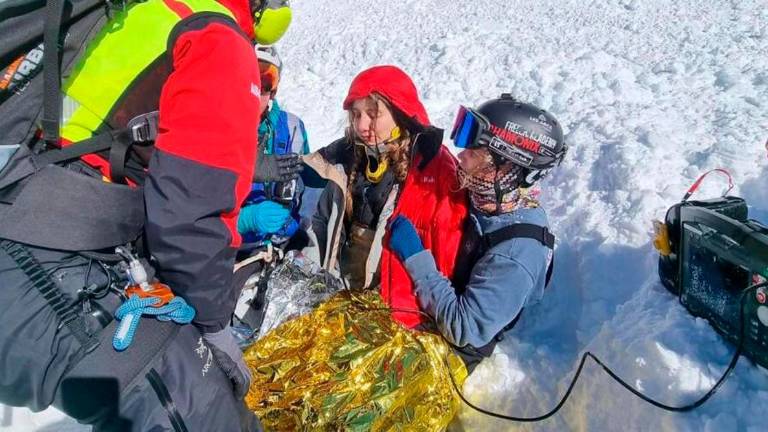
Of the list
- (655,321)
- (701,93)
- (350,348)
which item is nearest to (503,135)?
(655,321)

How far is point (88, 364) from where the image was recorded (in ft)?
5.61

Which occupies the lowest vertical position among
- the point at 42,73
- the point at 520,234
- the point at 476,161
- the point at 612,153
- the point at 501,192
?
the point at 612,153

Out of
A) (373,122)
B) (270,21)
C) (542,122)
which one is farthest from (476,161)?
(270,21)

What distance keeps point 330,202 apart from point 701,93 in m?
3.81

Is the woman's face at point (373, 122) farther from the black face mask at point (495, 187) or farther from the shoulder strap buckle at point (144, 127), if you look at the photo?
the shoulder strap buckle at point (144, 127)

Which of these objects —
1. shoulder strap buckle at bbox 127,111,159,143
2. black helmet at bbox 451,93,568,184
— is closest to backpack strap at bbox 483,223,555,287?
black helmet at bbox 451,93,568,184

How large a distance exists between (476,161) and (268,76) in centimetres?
152

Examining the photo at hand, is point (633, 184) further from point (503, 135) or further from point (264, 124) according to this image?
point (264, 124)

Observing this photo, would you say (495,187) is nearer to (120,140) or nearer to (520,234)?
(520,234)

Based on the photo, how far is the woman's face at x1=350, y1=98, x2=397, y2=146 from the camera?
3.22 metres

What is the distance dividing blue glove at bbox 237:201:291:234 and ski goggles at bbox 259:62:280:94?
77cm

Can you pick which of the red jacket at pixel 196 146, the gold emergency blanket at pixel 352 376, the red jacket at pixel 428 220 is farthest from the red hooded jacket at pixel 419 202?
the red jacket at pixel 196 146

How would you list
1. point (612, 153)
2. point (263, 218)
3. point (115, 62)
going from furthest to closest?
point (612, 153), point (263, 218), point (115, 62)

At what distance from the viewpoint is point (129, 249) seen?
1.92 meters
